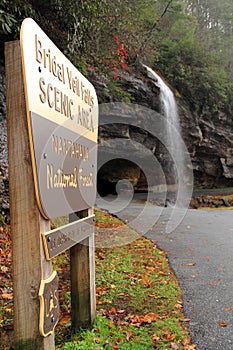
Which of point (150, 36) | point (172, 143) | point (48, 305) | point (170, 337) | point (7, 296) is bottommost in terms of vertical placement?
point (170, 337)

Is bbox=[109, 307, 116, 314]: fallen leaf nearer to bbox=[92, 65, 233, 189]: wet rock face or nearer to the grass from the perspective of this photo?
the grass

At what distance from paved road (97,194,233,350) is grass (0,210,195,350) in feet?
0.50

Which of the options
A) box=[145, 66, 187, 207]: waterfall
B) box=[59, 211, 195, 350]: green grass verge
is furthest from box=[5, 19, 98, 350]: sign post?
box=[145, 66, 187, 207]: waterfall

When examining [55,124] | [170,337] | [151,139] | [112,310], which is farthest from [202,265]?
[151,139]

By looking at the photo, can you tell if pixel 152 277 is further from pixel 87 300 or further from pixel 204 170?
pixel 204 170

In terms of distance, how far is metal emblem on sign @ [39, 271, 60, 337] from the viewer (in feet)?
5.04

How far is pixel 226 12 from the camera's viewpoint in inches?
882

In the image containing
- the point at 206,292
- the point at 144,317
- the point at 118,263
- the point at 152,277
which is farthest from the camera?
the point at 118,263

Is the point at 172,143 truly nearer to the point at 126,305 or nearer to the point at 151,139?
the point at 151,139

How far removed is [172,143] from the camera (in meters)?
15.6

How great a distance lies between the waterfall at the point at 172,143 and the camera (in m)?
14.5

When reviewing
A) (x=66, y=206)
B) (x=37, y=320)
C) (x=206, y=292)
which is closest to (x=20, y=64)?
(x=66, y=206)

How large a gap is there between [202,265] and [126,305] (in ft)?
5.76

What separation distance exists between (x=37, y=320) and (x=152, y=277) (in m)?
2.75
